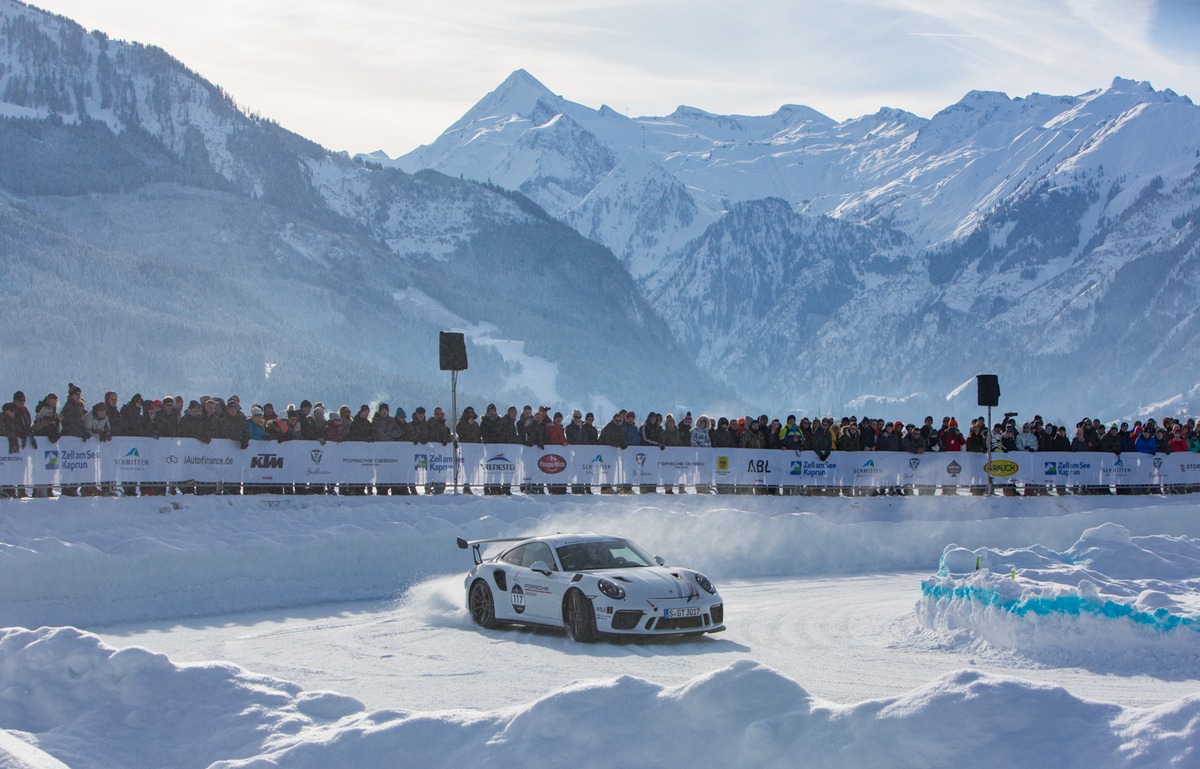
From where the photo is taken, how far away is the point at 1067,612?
13312 mm

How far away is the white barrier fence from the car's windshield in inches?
382

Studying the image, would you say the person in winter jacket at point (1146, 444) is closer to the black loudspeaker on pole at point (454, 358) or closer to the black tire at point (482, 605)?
the black loudspeaker on pole at point (454, 358)

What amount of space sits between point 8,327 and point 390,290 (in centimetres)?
7741

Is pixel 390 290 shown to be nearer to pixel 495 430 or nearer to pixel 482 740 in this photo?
pixel 495 430

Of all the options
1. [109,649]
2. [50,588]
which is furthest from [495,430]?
[109,649]

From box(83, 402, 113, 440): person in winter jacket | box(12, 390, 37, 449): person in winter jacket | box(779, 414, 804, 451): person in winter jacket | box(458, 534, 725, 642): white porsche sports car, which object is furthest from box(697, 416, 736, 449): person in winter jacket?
box(12, 390, 37, 449): person in winter jacket

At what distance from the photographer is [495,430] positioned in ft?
83.0

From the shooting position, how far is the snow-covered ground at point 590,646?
7352mm

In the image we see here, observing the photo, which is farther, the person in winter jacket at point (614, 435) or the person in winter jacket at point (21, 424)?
the person in winter jacket at point (614, 435)

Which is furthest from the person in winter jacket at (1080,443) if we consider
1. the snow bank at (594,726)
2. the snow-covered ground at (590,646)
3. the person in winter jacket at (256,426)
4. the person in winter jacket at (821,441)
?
the snow bank at (594,726)

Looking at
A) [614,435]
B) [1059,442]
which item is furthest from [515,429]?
[1059,442]

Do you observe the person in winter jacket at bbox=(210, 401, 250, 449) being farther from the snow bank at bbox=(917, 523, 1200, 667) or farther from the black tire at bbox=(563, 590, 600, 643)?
the snow bank at bbox=(917, 523, 1200, 667)

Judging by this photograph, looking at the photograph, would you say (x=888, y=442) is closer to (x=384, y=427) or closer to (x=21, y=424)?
(x=384, y=427)

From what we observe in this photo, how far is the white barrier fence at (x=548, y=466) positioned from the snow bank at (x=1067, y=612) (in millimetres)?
10596
